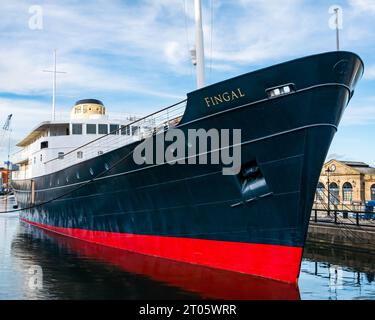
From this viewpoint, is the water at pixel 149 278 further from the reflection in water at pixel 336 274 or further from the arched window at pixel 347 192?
the arched window at pixel 347 192

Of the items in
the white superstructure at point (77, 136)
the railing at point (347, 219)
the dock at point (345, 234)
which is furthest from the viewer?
the white superstructure at point (77, 136)

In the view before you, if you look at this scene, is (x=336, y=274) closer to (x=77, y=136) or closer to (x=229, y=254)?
(x=229, y=254)

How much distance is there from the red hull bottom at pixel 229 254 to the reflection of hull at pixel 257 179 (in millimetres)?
24

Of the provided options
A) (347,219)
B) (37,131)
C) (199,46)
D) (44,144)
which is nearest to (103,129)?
(44,144)

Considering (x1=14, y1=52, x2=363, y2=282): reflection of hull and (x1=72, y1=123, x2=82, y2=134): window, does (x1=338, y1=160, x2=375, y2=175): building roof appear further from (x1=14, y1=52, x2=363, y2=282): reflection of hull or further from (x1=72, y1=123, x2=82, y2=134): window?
(x1=14, y1=52, x2=363, y2=282): reflection of hull

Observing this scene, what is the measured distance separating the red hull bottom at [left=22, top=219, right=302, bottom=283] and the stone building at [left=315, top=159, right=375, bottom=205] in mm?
27912

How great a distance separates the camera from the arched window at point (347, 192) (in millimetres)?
39656

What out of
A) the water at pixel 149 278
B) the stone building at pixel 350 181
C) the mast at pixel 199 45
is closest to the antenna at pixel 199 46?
the mast at pixel 199 45

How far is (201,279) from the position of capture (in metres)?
10.2

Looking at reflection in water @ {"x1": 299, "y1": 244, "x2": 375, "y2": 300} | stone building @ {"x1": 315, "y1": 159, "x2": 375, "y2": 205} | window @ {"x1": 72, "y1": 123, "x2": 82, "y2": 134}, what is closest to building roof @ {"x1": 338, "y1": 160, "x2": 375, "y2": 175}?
stone building @ {"x1": 315, "y1": 159, "x2": 375, "y2": 205}

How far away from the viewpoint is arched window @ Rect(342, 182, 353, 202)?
39.7m

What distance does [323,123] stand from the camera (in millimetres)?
9438
